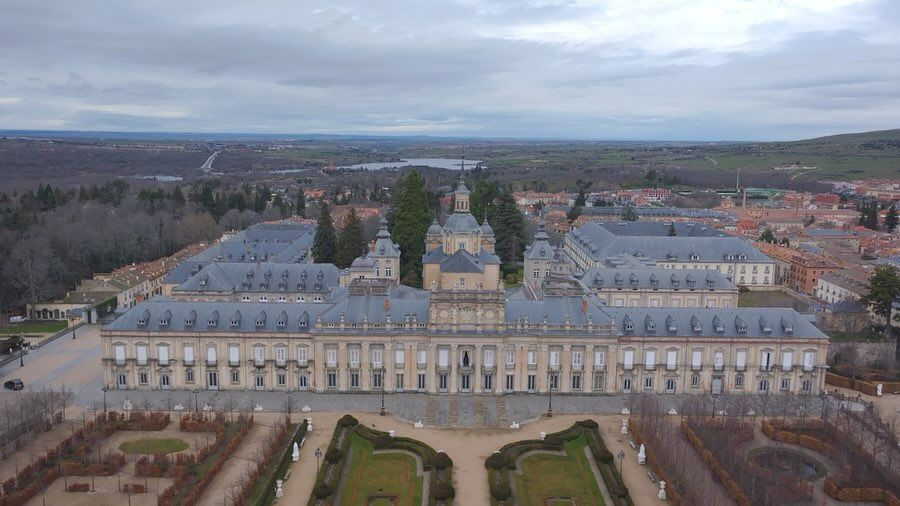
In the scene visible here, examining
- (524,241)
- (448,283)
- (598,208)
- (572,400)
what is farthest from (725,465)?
(598,208)

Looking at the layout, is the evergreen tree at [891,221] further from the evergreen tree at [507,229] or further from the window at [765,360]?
the window at [765,360]

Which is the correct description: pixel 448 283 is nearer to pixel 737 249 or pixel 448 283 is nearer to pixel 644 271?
pixel 644 271

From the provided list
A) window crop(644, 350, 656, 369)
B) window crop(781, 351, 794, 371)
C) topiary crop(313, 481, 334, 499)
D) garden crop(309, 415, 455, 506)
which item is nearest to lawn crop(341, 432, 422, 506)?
garden crop(309, 415, 455, 506)

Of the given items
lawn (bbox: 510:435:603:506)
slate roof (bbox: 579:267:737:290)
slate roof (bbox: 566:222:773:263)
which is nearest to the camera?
lawn (bbox: 510:435:603:506)

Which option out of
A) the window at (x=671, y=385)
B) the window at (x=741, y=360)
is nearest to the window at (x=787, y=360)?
the window at (x=741, y=360)

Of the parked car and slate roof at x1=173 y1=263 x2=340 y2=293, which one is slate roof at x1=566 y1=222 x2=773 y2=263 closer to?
slate roof at x1=173 y1=263 x2=340 y2=293
